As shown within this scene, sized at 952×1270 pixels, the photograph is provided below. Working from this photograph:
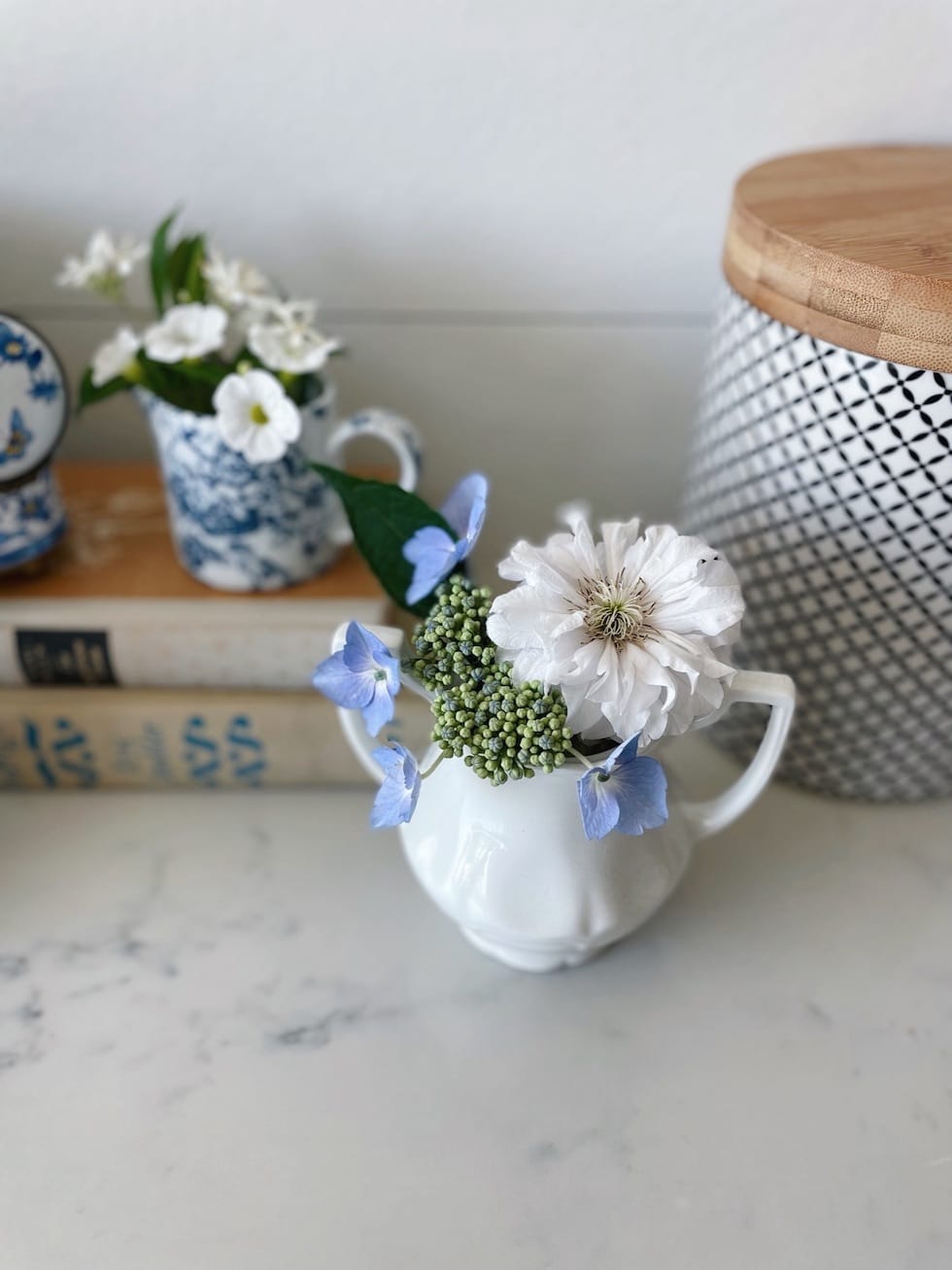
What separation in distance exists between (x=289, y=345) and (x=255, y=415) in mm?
44

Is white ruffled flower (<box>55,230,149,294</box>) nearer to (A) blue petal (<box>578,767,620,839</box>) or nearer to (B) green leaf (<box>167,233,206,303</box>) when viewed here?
(B) green leaf (<box>167,233,206,303</box>)

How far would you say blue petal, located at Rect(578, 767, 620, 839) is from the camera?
39 cm

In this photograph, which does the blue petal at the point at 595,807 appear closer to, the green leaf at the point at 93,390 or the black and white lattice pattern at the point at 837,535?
the black and white lattice pattern at the point at 837,535

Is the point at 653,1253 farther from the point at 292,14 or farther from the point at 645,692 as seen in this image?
the point at 292,14

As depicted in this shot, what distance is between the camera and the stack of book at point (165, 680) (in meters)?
0.57

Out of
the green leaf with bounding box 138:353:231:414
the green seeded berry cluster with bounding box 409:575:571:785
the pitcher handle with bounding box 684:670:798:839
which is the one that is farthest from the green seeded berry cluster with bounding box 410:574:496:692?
the green leaf with bounding box 138:353:231:414

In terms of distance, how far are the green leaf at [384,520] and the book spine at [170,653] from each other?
0.10 m

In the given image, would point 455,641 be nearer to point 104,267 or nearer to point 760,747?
point 760,747

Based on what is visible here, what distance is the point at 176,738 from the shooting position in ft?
1.93

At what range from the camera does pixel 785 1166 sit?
44cm

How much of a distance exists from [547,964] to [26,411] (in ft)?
1.33

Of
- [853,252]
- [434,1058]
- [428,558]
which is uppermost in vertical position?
[853,252]

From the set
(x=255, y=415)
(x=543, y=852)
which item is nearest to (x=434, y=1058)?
(x=543, y=852)

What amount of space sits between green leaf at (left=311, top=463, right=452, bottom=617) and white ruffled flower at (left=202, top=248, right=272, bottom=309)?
6.0 inches
